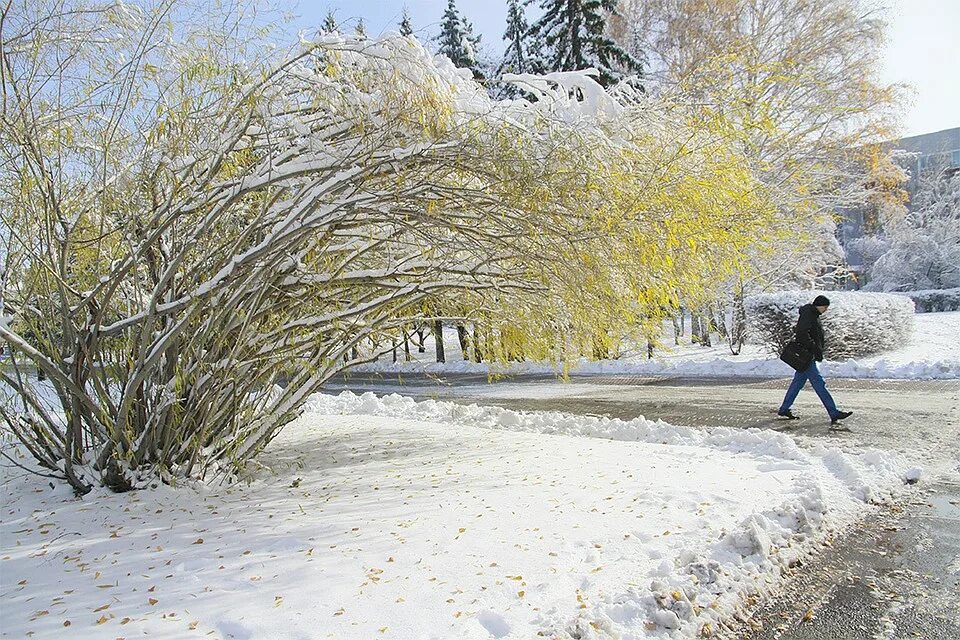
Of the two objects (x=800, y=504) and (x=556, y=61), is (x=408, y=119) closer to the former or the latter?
(x=800, y=504)

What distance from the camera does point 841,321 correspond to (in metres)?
14.2

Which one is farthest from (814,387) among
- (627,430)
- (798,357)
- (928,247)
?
(928,247)

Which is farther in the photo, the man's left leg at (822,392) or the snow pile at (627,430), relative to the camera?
the man's left leg at (822,392)

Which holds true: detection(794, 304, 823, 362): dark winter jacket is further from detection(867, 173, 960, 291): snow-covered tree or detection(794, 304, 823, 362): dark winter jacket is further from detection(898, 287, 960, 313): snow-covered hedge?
detection(867, 173, 960, 291): snow-covered tree

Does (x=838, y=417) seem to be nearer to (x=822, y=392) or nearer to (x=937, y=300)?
(x=822, y=392)

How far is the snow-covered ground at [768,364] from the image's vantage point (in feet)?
38.9

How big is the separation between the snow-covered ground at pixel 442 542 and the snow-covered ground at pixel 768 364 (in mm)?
2112

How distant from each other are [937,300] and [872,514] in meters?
30.9

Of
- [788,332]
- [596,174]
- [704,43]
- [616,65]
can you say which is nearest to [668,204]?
[596,174]

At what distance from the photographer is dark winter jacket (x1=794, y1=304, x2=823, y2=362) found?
26.5 feet

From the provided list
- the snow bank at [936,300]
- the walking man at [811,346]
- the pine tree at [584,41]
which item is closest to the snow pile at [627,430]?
the walking man at [811,346]

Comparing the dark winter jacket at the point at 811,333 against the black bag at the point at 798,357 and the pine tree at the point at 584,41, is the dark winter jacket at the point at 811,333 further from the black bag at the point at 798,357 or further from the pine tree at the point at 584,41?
the pine tree at the point at 584,41

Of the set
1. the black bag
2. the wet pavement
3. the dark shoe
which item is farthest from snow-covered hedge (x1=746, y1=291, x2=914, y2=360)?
the dark shoe

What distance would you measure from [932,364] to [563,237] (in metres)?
10.6
